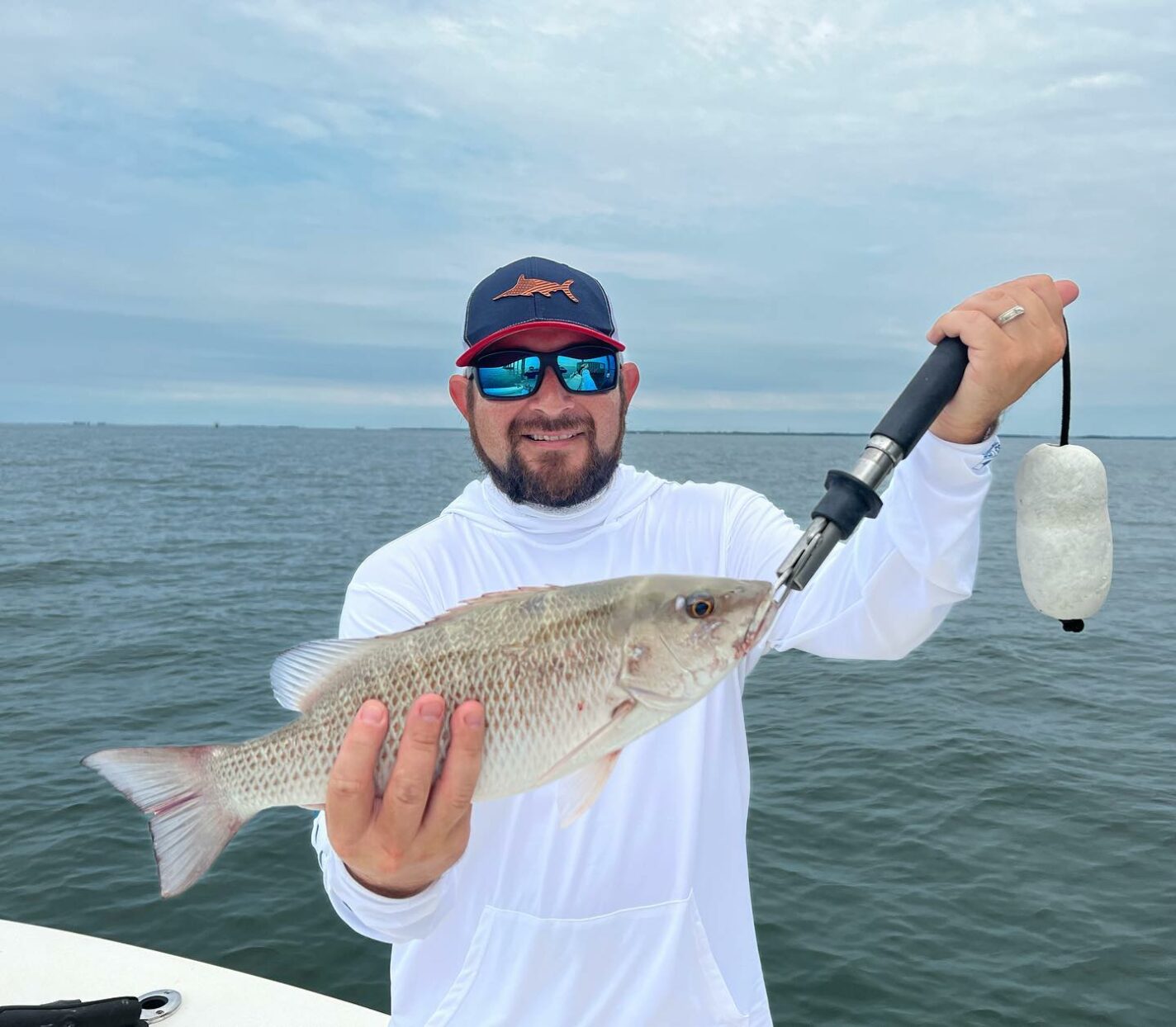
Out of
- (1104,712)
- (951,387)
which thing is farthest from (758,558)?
(1104,712)

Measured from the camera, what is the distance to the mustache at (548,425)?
3156 mm

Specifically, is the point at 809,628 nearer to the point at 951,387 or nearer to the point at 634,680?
the point at 634,680

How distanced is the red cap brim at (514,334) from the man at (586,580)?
11 mm

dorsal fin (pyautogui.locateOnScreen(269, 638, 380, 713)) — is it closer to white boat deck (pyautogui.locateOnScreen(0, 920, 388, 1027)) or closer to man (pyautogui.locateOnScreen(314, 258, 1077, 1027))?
man (pyautogui.locateOnScreen(314, 258, 1077, 1027))

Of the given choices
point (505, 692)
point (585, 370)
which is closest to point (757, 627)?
point (505, 692)

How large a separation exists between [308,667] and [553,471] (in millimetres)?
1083

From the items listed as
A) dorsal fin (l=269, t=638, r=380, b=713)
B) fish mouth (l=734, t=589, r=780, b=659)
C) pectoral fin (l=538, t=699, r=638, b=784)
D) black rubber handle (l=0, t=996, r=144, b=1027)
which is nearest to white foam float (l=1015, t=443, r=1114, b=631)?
fish mouth (l=734, t=589, r=780, b=659)

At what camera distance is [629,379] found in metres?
3.60

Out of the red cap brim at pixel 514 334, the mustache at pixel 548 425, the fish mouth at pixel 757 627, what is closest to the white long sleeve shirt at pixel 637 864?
the fish mouth at pixel 757 627

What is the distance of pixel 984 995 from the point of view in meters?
7.35

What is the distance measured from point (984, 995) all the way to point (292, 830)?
23.2 feet

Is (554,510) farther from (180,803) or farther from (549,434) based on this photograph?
(180,803)

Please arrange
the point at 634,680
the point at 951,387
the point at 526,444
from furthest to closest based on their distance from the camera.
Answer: the point at 526,444 → the point at 634,680 → the point at 951,387

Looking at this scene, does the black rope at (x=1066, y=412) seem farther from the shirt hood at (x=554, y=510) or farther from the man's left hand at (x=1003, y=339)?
the shirt hood at (x=554, y=510)
